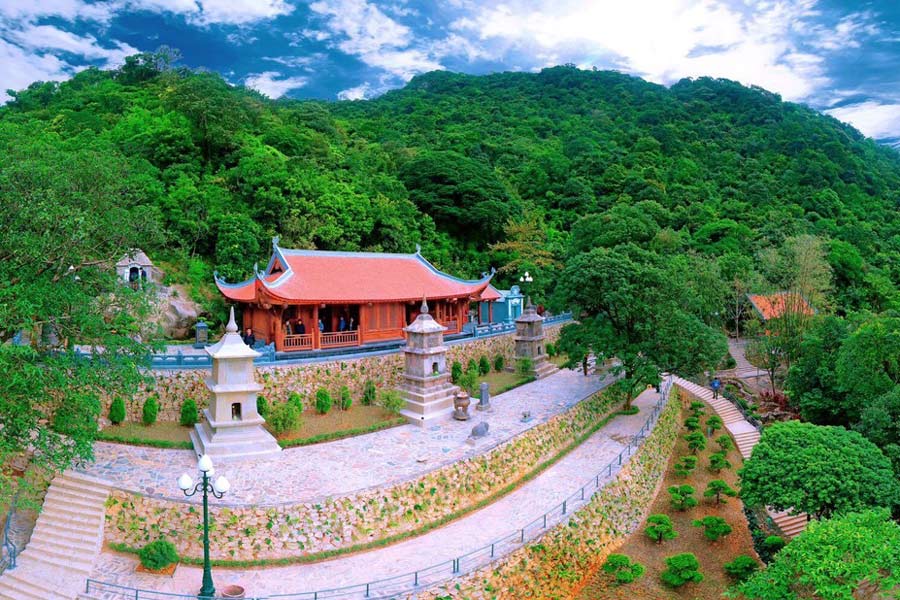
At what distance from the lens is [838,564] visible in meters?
10.0

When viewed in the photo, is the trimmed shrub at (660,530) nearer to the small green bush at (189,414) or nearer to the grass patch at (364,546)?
the grass patch at (364,546)

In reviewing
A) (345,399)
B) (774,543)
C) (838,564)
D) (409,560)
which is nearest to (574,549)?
(409,560)

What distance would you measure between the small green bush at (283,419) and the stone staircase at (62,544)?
4.90 metres

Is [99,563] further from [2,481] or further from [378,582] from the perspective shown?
[378,582]

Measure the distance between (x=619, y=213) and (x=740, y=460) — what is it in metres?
25.0

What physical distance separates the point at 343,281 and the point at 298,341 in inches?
128

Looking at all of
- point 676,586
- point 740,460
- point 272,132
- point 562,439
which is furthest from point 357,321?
point 272,132

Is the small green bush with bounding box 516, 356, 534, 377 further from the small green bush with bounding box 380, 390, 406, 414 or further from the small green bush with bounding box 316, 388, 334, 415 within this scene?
the small green bush with bounding box 316, 388, 334, 415

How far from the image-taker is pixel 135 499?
12.6m

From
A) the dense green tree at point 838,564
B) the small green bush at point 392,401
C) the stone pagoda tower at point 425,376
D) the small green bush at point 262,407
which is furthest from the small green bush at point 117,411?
the dense green tree at point 838,564

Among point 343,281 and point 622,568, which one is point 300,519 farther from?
point 343,281

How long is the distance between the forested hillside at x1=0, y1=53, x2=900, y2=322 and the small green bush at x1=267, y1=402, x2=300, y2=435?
6.64m

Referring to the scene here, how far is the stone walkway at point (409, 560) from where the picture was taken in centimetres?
1120

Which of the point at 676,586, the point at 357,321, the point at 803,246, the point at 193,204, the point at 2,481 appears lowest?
the point at 676,586
